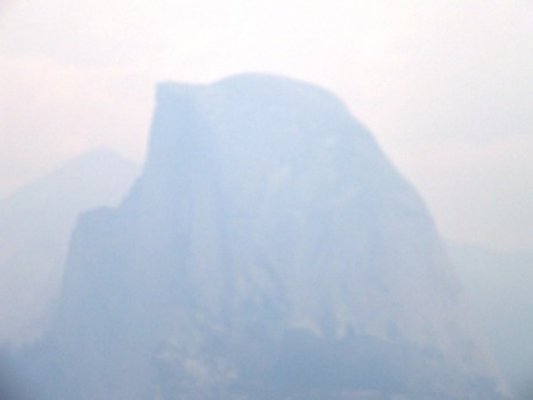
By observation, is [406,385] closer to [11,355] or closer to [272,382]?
[272,382]

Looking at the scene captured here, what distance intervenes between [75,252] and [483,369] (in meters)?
3.78

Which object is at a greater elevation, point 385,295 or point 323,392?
point 385,295

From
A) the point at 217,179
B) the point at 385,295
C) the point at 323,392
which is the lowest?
the point at 323,392

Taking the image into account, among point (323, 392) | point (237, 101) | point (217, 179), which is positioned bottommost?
point (323, 392)

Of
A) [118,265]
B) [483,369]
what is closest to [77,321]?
[118,265]

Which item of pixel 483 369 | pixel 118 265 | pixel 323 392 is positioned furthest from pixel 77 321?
pixel 483 369

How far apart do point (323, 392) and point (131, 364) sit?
1675 mm

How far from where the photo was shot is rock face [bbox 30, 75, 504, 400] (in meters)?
6.56

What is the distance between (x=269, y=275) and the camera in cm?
671

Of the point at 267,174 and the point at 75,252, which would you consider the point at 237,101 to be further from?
the point at 75,252

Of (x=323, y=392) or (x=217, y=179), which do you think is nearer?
(x=323, y=392)

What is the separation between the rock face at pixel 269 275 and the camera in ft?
21.5

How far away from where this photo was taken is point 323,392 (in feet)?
21.4

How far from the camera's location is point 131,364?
6.67 m
